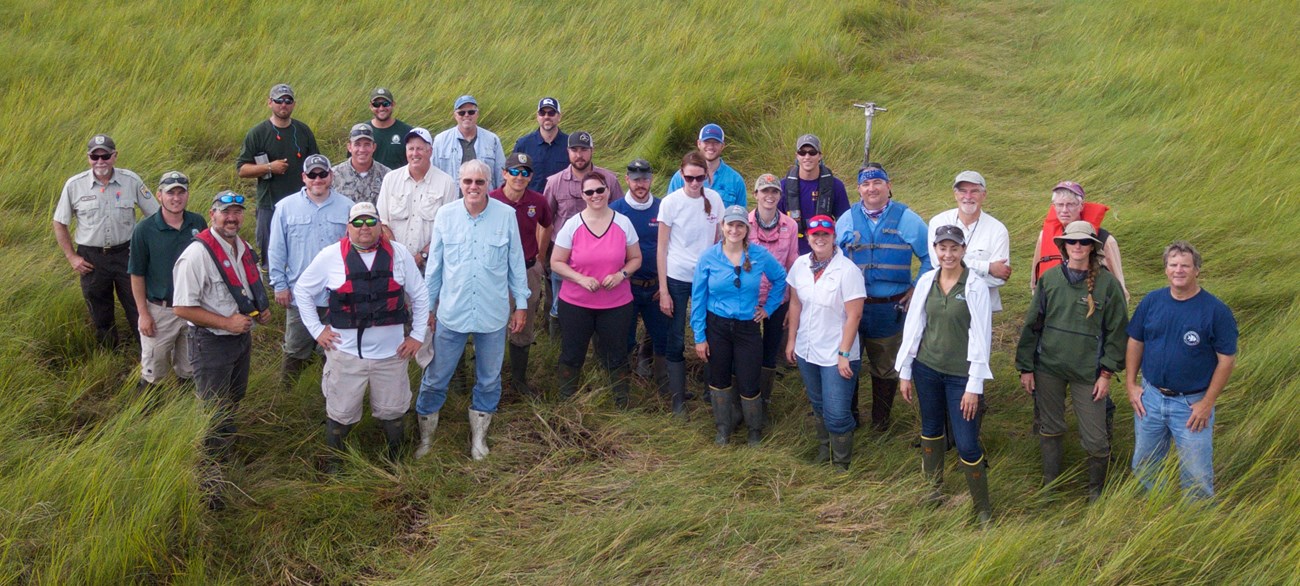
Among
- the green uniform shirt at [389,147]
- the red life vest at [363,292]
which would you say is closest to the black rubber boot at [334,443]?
the red life vest at [363,292]

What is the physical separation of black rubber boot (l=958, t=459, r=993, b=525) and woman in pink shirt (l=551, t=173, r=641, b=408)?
233cm

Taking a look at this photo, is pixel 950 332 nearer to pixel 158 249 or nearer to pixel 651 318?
pixel 651 318

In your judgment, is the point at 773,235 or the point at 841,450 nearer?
the point at 841,450

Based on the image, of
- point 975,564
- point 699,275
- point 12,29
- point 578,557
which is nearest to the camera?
A: point 975,564

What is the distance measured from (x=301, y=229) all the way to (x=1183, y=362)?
5167 mm

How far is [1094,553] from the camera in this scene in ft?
15.4

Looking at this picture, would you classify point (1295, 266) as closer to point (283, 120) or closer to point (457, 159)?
point (457, 159)

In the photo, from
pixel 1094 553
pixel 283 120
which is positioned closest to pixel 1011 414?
pixel 1094 553

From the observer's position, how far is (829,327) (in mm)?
6035

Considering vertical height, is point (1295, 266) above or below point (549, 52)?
below

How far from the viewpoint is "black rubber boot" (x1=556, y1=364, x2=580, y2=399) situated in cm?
684

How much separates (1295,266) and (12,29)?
46.0 feet

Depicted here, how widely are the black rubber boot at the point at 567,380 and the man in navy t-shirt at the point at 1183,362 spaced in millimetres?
3395

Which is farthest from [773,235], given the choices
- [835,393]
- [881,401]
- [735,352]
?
[881,401]
